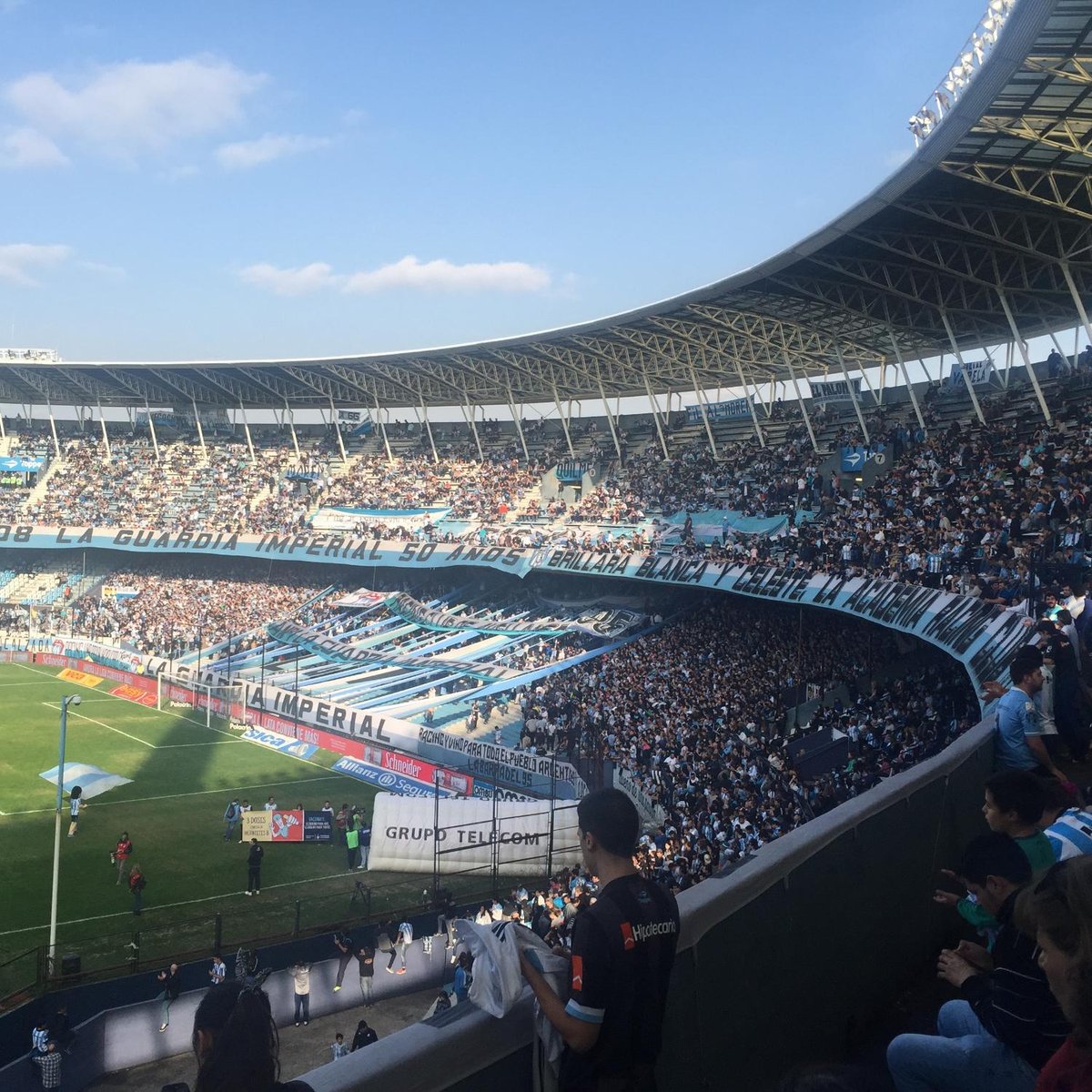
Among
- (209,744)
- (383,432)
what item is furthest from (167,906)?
(383,432)

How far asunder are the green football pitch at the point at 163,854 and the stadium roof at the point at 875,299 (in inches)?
723

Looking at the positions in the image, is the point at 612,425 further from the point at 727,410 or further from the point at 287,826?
the point at 287,826

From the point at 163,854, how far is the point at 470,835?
7277 millimetres

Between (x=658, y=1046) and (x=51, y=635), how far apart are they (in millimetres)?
50931

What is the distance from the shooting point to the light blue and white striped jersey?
4.34m

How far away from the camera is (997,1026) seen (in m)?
3.35

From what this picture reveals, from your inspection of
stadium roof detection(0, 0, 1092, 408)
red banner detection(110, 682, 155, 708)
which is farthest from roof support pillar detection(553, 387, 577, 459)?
red banner detection(110, 682, 155, 708)

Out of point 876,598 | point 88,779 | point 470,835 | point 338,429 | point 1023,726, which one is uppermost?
point 338,429

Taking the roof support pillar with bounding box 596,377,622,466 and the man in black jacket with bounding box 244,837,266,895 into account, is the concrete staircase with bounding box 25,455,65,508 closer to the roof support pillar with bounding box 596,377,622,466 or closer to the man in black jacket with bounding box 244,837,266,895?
the roof support pillar with bounding box 596,377,622,466

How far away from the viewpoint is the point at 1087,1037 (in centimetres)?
240

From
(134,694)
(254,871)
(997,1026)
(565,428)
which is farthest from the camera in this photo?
(565,428)

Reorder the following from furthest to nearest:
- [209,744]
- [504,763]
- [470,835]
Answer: [209,744], [504,763], [470,835]

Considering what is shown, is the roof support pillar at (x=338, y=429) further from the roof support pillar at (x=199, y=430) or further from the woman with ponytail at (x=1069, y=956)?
the woman with ponytail at (x=1069, y=956)

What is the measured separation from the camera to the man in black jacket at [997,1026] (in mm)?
3277
